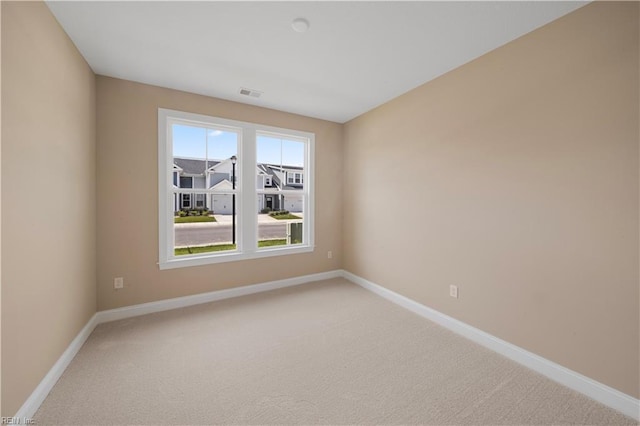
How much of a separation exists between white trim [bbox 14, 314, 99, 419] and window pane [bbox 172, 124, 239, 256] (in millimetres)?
1153

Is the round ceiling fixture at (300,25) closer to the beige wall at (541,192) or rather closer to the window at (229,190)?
the beige wall at (541,192)

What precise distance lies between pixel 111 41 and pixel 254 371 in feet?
9.57

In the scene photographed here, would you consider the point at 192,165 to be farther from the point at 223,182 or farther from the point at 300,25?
the point at 300,25

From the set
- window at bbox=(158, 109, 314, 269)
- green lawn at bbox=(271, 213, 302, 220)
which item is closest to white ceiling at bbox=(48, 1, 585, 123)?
window at bbox=(158, 109, 314, 269)

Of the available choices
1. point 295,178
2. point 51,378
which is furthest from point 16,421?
point 295,178

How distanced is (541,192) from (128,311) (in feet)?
13.5

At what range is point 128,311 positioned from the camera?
9.16 ft

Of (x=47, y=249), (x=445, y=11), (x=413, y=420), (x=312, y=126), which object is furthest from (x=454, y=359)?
(x=312, y=126)

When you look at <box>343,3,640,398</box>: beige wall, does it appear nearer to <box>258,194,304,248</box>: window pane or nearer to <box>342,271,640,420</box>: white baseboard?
<box>342,271,640,420</box>: white baseboard

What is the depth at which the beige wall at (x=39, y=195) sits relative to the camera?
1.34 m

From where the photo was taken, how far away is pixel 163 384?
1790 millimetres

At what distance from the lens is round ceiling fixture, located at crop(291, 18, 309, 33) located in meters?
1.85

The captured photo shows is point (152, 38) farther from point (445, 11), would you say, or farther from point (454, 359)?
point (454, 359)

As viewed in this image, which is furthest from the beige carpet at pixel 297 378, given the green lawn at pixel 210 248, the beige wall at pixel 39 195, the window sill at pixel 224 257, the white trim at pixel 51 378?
the green lawn at pixel 210 248
